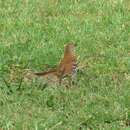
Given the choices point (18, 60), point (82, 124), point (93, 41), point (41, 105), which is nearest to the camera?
point (82, 124)

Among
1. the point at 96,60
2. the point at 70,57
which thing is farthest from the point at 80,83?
the point at 96,60

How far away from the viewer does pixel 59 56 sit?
8.12 metres

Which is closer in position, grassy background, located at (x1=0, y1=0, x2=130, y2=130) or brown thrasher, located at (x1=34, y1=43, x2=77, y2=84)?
grassy background, located at (x1=0, y1=0, x2=130, y2=130)

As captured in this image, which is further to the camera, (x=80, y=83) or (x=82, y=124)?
(x=80, y=83)

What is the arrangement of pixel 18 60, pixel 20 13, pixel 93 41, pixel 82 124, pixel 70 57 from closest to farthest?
pixel 82 124, pixel 70 57, pixel 18 60, pixel 93 41, pixel 20 13

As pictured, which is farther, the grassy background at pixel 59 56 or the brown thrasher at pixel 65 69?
the brown thrasher at pixel 65 69

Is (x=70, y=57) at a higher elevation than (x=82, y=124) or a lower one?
higher

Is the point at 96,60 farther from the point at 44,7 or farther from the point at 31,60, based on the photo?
the point at 44,7

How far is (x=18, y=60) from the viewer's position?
790 cm

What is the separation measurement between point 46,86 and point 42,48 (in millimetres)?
1373

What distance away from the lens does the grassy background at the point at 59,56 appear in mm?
6383

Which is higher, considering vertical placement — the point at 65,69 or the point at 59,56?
the point at 65,69

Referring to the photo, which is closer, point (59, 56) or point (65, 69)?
point (65, 69)

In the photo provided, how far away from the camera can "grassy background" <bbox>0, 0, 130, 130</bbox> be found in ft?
20.9
